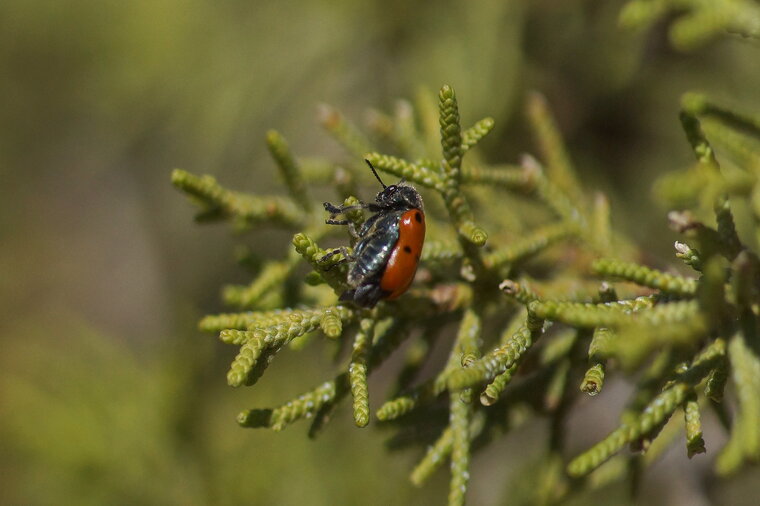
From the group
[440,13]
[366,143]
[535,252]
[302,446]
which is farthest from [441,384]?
[440,13]

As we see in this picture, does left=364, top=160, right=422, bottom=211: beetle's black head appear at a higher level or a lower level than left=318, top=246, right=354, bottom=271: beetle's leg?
lower

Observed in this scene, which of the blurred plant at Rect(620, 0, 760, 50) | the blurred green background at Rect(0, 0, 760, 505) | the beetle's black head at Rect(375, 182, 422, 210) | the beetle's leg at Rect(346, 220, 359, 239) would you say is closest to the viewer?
the blurred plant at Rect(620, 0, 760, 50)

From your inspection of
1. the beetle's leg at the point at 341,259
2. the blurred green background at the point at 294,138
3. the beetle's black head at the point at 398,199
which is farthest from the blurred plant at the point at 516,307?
the blurred green background at the point at 294,138

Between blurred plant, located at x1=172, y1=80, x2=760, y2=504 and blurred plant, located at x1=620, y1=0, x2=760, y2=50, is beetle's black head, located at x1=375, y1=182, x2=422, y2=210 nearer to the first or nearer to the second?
blurred plant, located at x1=172, y1=80, x2=760, y2=504

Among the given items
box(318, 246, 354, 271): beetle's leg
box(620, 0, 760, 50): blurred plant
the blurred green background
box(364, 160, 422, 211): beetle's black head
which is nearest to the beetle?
box(318, 246, 354, 271): beetle's leg

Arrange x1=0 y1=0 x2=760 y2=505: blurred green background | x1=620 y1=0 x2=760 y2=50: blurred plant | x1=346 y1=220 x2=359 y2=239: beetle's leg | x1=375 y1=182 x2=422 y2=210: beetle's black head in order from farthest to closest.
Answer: x1=0 y1=0 x2=760 y2=505: blurred green background → x1=375 y1=182 x2=422 y2=210: beetle's black head → x1=346 y1=220 x2=359 y2=239: beetle's leg → x1=620 y1=0 x2=760 y2=50: blurred plant

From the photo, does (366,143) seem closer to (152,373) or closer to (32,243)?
A: (152,373)

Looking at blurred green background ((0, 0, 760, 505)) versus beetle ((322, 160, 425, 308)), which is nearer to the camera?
beetle ((322, 160, 425, 308))
